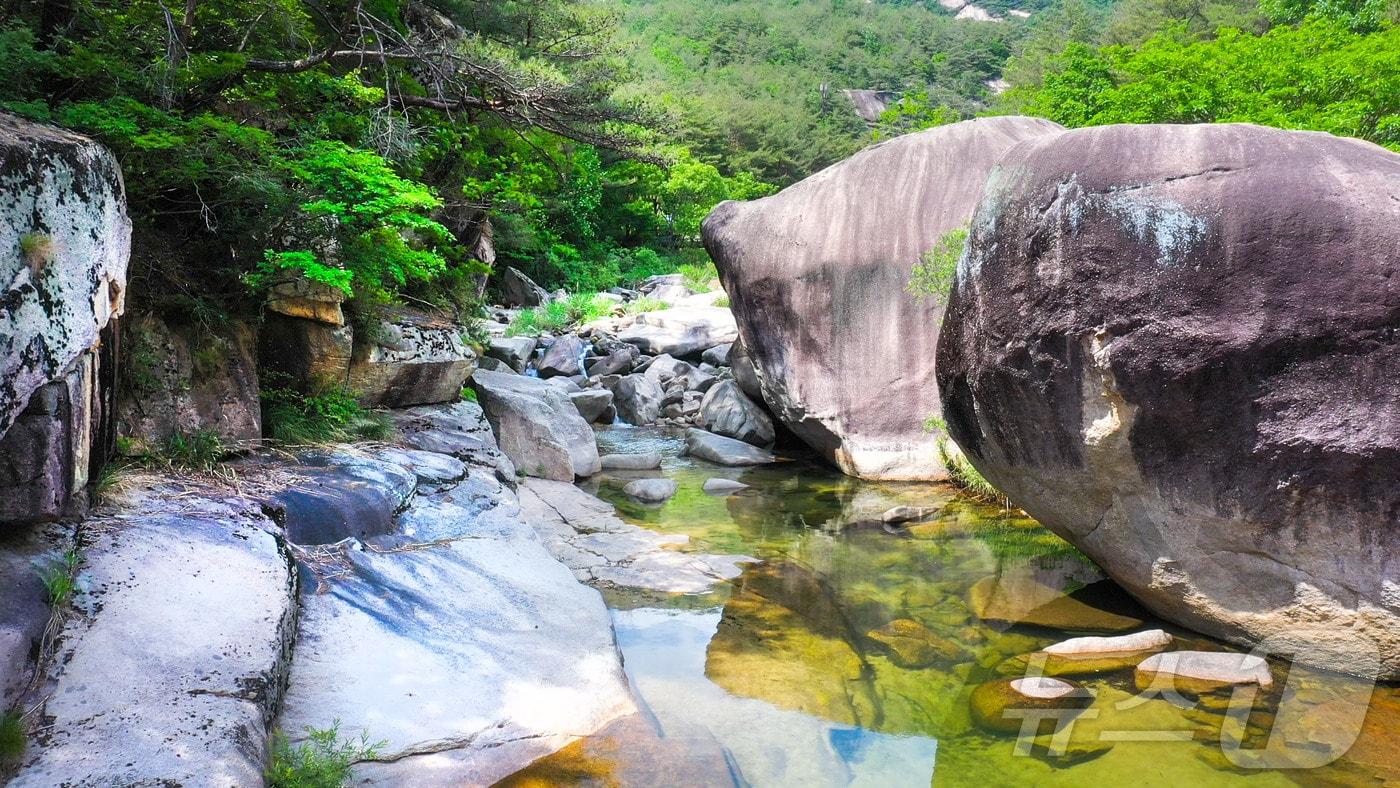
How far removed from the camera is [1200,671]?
4887mm

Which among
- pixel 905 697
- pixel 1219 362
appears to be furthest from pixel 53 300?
pixel 1219 362

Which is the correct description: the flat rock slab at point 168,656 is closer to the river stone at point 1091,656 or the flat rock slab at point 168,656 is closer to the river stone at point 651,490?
the river stone at point 1091,656

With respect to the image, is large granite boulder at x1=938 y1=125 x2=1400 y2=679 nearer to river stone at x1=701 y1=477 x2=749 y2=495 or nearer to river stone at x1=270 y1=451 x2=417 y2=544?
river stone at x1=270 y1=451 x2=417 y2=544

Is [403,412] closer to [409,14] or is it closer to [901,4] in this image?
[409,14]

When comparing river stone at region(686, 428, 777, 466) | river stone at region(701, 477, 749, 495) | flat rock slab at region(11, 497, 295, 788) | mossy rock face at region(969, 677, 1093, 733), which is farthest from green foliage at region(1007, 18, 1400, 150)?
flat rock slab at region(11, 497, 295, 788)

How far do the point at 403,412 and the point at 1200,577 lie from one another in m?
6.47

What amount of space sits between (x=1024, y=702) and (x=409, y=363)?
5.87m

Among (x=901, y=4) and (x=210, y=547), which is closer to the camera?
(x=210, y=547)

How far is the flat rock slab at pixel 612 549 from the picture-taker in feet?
22.6

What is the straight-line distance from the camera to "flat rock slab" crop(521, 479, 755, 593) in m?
6.89

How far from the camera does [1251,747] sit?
427 centimetres

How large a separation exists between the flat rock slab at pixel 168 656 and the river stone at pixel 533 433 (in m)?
4.75

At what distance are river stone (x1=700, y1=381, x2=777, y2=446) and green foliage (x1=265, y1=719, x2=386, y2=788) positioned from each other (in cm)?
921

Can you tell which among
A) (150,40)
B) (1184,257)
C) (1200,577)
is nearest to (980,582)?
(1200,577)
